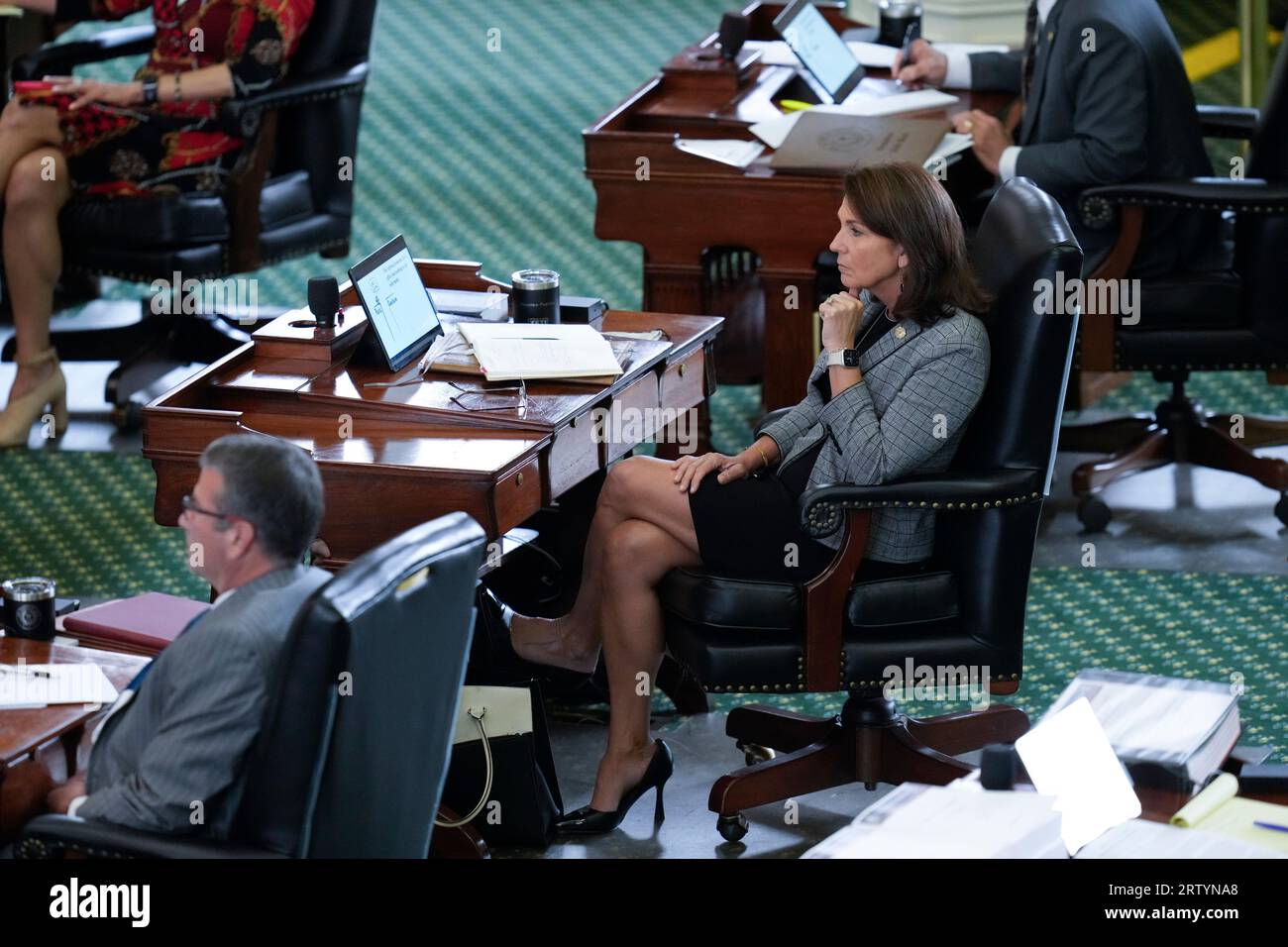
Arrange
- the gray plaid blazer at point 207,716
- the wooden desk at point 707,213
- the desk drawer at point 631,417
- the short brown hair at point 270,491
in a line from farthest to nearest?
the wooden desk at point 707,213 → the desk drawer at point 631,417 → the short brown hair at point 270,491 → the gray plaid blazer at point 207,716

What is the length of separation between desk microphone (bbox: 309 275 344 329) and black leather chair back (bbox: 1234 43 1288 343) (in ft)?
7.48

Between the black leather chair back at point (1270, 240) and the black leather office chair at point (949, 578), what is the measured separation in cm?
143

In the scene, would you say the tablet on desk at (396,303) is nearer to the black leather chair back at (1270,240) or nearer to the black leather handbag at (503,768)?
the black leather handbag at (503,768)

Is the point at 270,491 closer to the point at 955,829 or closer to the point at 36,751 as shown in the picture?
the point at 36,751

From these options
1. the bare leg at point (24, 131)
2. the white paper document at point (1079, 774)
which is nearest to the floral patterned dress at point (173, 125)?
the bare leg at point (24, 131)

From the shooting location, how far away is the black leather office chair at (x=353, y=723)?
259cm

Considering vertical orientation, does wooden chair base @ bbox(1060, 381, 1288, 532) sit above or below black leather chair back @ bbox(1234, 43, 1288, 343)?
below

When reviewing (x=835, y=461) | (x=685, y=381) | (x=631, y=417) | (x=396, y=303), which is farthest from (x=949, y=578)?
(x=396, y=303)

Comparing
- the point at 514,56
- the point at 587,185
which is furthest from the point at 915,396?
the point at 514,56

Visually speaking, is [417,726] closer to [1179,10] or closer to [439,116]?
[439,116]

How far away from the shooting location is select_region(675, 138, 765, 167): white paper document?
5.14 m

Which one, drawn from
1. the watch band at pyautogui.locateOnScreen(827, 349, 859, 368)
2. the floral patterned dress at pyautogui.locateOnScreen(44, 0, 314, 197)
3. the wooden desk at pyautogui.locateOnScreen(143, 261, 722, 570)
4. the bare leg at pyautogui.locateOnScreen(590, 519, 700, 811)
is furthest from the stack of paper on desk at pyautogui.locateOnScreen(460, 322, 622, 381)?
the floral patterned dress at pyautogui.locateOnScreen(44, 0, 314, 197)

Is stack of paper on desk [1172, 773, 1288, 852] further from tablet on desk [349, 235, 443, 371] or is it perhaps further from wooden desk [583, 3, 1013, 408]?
wooden desk [583, 3, 1013, 408]

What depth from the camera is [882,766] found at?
3.92m
